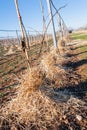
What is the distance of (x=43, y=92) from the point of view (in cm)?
602

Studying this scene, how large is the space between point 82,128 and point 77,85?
325cm

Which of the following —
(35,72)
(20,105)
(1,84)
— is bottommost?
(1,84)

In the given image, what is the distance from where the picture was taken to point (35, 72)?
6.27 m

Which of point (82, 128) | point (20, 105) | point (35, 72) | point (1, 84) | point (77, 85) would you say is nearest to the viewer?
point (82, 128)

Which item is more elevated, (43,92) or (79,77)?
(43,92)

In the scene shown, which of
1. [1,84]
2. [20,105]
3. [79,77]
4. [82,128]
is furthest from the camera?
[1,84]

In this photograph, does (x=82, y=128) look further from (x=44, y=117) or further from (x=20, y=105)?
(x=20, y=105)

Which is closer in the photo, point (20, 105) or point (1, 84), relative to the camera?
point (20, 105)

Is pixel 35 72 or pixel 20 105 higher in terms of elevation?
pixel 35 72

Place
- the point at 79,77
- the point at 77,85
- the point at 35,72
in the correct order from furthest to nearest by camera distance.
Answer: the point at 79,77 → the point at 77,85 → the point at 35,72

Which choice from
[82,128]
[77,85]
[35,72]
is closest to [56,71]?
[77,85]

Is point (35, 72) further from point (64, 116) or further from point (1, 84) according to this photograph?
point (1, 84)

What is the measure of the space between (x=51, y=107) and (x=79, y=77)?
4007 millimetres

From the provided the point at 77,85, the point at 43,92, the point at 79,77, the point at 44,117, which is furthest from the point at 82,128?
the point at 79,77
